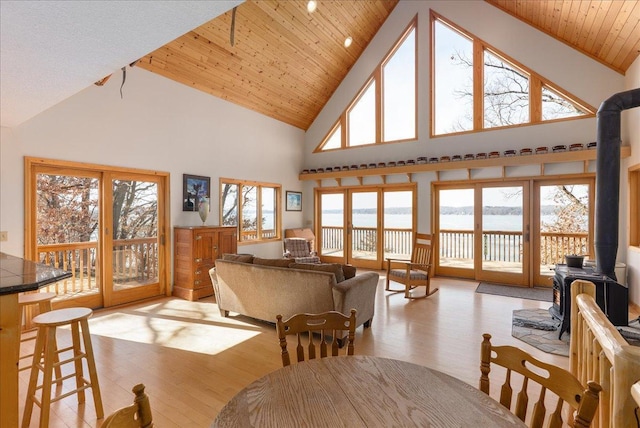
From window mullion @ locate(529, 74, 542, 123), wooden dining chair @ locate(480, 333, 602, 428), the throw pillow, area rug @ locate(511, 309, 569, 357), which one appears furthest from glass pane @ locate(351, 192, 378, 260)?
wooden dining chair @ locate(480, 333, 602, 428)

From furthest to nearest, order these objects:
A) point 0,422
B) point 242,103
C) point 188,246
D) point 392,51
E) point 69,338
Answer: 1. point 392,51
2. point 242,103
3. point 188,246
4. point 69,338
5. point 0,422

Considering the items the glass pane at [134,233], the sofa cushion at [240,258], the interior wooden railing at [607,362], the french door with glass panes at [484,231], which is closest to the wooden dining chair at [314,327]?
the interior wooden railing at [607,362]

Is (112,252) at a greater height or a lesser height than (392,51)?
lesser

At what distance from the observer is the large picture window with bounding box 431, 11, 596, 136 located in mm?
5598

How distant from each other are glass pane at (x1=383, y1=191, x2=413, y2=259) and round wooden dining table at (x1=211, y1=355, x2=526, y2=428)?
5.89m

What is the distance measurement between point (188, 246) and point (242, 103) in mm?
3182

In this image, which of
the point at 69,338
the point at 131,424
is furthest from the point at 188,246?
the point at 131,424

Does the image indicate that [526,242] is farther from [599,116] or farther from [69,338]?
[69,338]

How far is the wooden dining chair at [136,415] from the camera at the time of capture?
785 mm

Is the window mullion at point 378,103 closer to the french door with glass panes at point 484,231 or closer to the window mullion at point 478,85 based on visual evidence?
the french door with glass panes at point 484,231

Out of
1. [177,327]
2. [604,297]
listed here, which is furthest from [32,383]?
[604,297]

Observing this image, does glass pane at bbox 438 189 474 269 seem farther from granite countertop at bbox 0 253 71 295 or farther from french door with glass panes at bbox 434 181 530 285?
granite countertop at bbox 0 253 71 295

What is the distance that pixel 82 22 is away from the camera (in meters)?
1.48

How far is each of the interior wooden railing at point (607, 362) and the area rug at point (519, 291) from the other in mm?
3430
